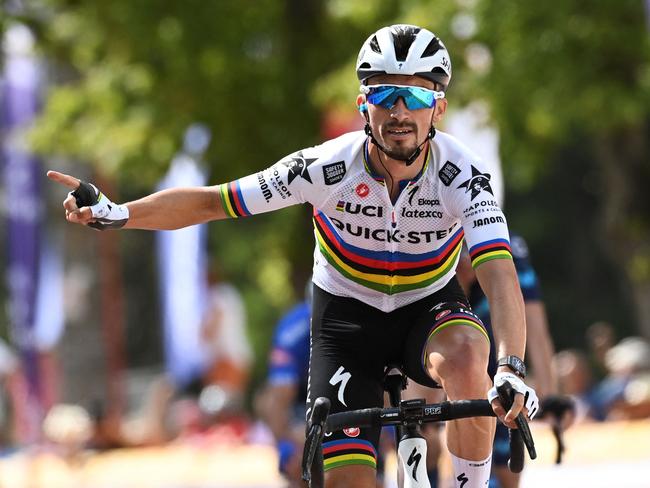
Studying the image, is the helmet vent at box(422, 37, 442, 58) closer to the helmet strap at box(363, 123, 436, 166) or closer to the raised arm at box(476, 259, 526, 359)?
the helmet strap at box(363, 123, 436, 166)

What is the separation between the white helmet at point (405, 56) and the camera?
20.6 feet

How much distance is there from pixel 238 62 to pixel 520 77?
3027 mm

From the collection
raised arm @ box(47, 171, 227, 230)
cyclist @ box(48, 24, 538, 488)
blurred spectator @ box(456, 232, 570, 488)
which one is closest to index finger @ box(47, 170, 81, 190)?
cyclist @ box(48, 24, 538, 488)

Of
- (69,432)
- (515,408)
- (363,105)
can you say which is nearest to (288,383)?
(363,105)

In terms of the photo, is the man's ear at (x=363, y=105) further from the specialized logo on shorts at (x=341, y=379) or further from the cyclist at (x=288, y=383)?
the cyclist at (x=288, y=383)

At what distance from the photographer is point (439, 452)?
885cm

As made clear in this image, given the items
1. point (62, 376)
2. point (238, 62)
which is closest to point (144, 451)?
point (62, 376)

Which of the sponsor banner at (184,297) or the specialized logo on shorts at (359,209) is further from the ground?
the sponsor banner at (184,297)

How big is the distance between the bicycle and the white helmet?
137cm

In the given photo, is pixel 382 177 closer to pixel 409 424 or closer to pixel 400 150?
pixel 400 150

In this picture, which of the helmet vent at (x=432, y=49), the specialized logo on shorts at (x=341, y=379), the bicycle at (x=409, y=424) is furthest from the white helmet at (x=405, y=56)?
the bicycle at (x=409, y=424)

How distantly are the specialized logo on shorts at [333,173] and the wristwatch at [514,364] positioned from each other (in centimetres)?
114

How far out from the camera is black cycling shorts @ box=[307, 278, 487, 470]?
6.30 metres

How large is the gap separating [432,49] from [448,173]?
52 cm
